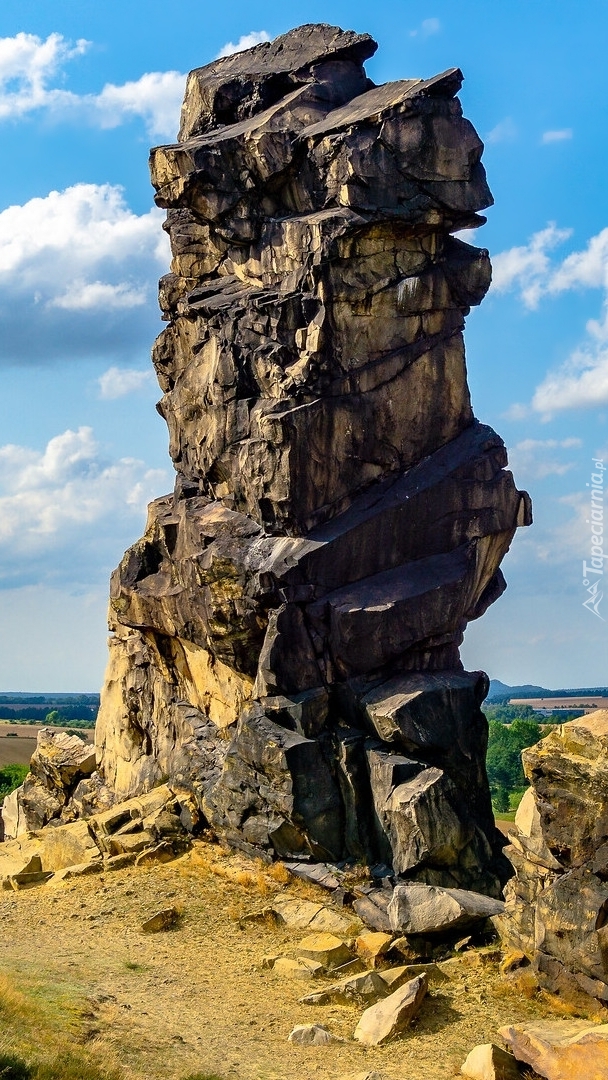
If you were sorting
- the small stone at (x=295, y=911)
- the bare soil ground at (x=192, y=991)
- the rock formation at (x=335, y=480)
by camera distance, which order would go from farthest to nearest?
the rock formation at (x=335, y=480) → the small stone at (x=295, y=911) → the bare soil ground at (x=192, y=991)

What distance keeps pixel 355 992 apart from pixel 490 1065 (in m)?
4.95

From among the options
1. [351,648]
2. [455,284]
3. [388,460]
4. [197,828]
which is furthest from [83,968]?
[455,284]

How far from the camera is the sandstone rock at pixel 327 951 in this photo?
2872 centimetres

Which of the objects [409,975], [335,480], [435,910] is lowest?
[409,975]

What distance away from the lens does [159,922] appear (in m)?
32.0

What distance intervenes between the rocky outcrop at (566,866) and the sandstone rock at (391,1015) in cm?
276

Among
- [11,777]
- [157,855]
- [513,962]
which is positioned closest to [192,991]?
[513,962]

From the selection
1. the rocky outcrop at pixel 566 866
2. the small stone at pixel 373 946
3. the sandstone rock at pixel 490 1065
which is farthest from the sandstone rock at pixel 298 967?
the sandstone rock at pixel 490 1065

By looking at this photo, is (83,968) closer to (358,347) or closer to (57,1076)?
(57,1076)

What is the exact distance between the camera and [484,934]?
97.6 feet

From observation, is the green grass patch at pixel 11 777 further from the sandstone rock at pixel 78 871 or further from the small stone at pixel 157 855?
the small stone at pixel 157 855

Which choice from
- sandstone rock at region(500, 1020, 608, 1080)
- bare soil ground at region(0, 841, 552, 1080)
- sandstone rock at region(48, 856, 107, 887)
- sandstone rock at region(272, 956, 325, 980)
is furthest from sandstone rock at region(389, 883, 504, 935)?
sandstone rock at region(48, 856, 107, 887)

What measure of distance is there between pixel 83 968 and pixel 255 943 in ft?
14.1

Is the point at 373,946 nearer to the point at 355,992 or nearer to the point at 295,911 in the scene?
the point at 355,992
